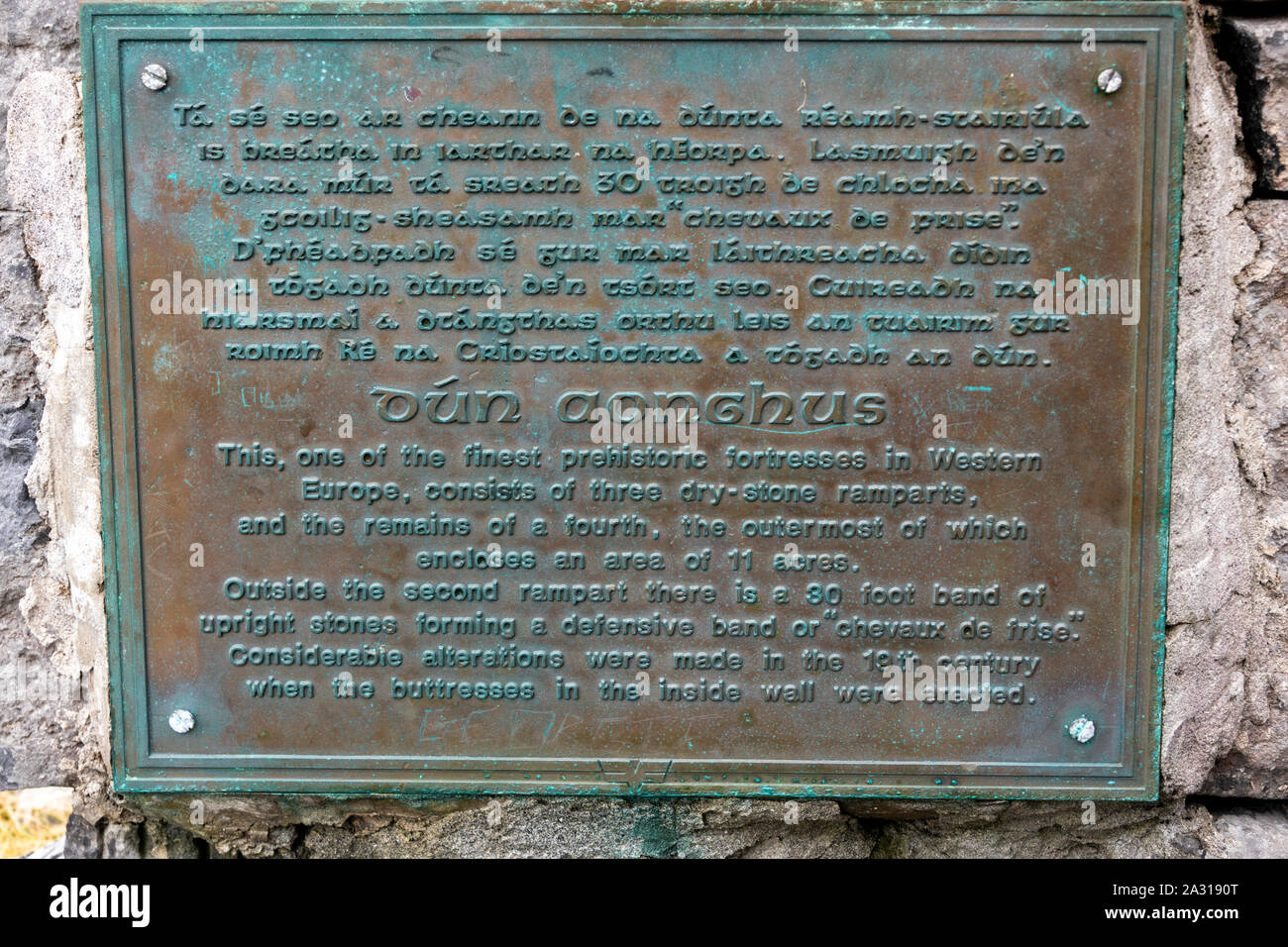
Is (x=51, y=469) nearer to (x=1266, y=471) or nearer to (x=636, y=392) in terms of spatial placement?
(x=636, y=392)

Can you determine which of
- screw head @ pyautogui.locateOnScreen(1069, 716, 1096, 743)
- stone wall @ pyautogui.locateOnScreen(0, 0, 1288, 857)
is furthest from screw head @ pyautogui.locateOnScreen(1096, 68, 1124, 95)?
screw head @ pyautogui.locateOnScreen(1069, 716, 1096, 743)

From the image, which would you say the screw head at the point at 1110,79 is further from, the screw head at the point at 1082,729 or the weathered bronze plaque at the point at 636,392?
the screw head at the point at 1082,729

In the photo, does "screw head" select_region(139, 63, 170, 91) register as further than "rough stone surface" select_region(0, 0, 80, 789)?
No

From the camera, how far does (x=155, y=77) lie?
7.33ft

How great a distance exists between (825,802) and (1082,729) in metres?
0.66

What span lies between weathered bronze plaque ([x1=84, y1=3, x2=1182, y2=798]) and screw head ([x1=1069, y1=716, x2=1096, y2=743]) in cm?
Result: 2

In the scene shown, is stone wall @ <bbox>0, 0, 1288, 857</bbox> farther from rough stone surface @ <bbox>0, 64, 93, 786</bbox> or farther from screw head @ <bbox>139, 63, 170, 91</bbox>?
screw head @ <bbox>139, 63, 170, 91</bbox>

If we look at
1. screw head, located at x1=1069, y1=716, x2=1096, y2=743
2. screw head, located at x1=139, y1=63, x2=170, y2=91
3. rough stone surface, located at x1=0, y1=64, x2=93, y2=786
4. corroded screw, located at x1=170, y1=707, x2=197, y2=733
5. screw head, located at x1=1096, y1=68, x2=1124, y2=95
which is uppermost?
screw head, located at x1=139, y1=63, x2=170, y2=91

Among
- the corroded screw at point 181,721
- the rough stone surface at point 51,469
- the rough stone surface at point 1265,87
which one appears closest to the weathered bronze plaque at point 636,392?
the corroded screw at point 181,721

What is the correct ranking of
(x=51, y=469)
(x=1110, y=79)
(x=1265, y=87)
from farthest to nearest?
(x=51, y=469) → (x=1265, y=87) → (x=1110, y=79)

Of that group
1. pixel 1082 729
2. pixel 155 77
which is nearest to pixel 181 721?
pixel 155 77

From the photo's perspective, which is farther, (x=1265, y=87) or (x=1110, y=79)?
(x=1265, y=87)

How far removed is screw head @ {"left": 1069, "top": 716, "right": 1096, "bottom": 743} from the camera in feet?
7.63

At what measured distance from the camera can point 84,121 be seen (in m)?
2.24
